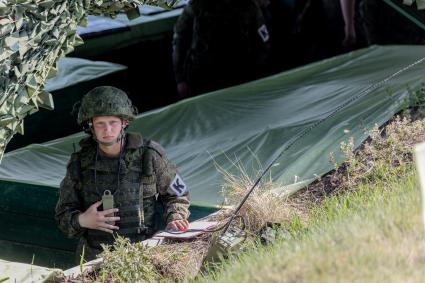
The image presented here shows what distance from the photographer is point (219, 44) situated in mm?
13367

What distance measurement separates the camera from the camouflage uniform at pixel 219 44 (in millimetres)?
13073

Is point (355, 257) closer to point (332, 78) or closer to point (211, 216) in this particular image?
point (211, 216)

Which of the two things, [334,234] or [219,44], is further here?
[219,44]

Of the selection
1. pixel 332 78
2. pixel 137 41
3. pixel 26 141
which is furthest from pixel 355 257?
pixel 137 41

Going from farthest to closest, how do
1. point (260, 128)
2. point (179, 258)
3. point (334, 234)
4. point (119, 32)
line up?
point (119, 32) → point (260, 128) → point (179, 258) → point (334, 234)

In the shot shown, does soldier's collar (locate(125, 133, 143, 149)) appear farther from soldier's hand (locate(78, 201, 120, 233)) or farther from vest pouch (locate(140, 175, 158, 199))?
soldier's hand (locate(78, 201, 120, 233))

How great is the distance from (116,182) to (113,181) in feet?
0.09

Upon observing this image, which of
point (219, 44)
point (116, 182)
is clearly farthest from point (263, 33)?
point (116, 182)

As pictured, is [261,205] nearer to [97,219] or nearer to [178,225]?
[178,225]

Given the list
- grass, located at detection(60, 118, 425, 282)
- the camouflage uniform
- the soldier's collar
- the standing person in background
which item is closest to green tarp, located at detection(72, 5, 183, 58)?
the camouflage uniform

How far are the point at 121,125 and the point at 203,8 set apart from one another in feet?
16.9

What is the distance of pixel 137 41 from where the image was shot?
14789 millimetres

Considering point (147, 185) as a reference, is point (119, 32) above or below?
below

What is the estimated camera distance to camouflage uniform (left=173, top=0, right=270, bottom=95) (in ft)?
42.9
